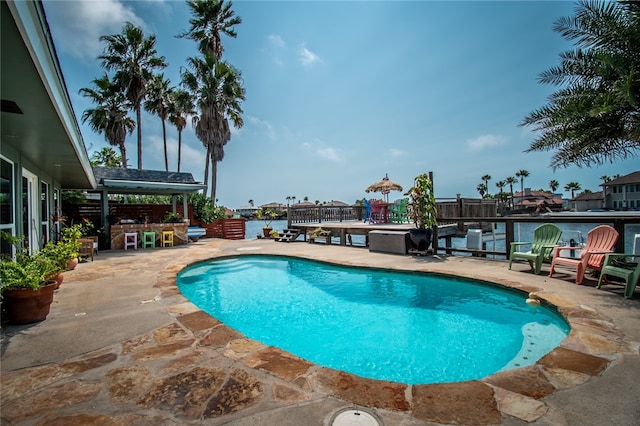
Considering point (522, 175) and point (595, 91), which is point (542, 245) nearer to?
point (595, 91)

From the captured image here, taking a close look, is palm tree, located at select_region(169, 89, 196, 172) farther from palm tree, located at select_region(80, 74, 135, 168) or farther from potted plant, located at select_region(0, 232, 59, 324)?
potted plant, located at select_region(0, 232, 59, 324)

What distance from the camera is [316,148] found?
72.7 ft

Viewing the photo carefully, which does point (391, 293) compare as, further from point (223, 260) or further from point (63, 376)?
point (223, 260)

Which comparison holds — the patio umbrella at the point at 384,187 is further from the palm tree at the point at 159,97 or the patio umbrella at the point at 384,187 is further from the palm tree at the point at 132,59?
the palm tree at the point at 159,97

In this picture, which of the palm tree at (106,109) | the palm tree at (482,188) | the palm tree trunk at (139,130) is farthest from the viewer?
the palm tree at (482,188)

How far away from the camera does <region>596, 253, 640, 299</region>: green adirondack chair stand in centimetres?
397

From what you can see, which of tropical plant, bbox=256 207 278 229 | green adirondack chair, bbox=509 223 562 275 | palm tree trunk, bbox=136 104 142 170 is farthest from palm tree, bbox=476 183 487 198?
green adirondack chair, bbox=509 223 562 275

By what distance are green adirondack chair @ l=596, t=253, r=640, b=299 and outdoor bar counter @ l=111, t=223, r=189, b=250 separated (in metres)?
13.0

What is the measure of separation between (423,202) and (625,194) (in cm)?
2913

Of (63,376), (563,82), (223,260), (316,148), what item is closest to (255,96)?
(316,148)

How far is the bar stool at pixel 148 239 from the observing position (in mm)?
11352

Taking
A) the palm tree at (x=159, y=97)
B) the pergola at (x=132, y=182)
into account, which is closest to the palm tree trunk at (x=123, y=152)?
the palm tree at (x=159, y=97)

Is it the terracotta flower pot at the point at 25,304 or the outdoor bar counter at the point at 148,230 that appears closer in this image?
the terracotta flower pot at the point at 25,304

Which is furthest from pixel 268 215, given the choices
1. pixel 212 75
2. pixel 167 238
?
pixel 212 75
